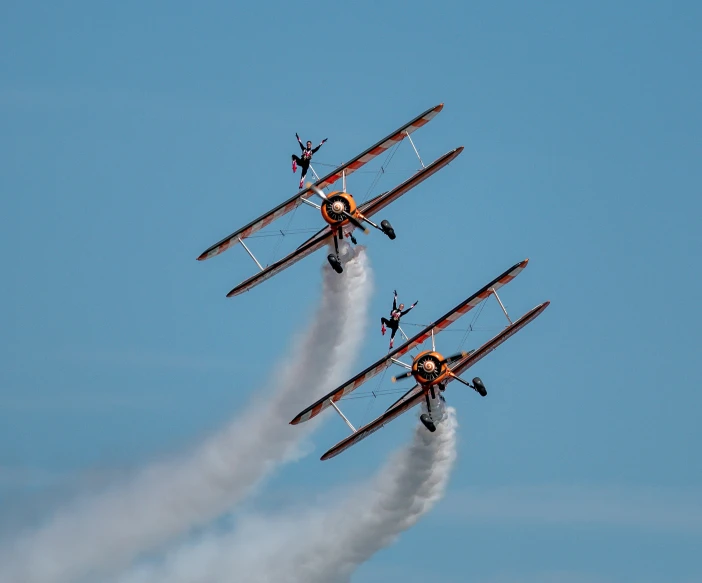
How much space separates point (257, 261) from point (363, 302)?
223 inches

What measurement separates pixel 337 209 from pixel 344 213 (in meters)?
0.39

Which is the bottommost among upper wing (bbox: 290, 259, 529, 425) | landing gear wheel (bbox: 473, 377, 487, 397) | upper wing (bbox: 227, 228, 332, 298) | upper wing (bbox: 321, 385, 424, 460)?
landing gear wheel (bbox: 473, 377, 487, 397)

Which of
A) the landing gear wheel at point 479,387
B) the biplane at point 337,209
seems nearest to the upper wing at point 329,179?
the biplane at point 337,209

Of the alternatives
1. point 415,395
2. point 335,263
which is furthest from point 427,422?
point 335,263

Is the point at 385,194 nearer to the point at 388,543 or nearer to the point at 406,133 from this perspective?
the point at 406,133

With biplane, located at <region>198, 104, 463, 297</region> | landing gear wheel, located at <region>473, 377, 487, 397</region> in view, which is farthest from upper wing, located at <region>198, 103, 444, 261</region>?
landing gear wheel, located at <region>473, 377, 487, 397</region>

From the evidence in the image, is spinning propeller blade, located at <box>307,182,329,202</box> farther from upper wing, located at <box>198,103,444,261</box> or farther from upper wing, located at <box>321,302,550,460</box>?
upper wing, located at <box>321,302,550,460</box>

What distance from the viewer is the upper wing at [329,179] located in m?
164

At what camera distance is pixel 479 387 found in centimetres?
15650

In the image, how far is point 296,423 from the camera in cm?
16238

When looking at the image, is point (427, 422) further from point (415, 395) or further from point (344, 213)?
point (344, 213)

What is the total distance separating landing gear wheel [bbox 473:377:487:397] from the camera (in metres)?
156

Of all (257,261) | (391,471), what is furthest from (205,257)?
(391,471)

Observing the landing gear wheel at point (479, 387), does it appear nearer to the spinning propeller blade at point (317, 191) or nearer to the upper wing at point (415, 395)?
the upper wing at point (415, 395)
